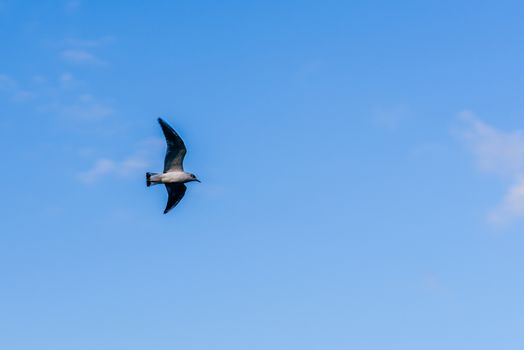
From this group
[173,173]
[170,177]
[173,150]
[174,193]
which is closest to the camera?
[173,150]

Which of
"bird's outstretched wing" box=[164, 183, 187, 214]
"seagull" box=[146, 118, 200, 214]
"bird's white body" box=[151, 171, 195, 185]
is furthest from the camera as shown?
"bird's outstretched wing" box=[164, 183, 187, 214]

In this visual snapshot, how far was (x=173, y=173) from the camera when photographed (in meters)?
79.7

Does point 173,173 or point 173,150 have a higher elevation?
point 173,150

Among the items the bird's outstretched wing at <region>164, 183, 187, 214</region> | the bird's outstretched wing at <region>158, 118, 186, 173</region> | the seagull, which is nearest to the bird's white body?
the seagull

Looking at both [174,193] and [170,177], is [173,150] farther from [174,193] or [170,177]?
[174,193]

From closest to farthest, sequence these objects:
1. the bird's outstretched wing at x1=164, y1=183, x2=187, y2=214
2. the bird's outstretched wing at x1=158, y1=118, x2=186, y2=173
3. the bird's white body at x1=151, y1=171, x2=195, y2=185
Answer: the bird's outstretched wing at x1=158, y1=118, x2=186, y2=173 < the bird's white body at x1=151, y1=171, x2=195, y2=185 < the bird's outstretched wing at x1=164, y1=183, x2=187, y2=214

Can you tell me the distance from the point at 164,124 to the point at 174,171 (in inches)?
167

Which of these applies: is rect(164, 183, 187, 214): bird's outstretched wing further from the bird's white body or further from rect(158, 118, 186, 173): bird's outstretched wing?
rect(158, 118, 186, 173): bird's outstretched wing

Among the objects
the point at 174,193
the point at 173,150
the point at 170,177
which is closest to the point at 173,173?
the point at 170,177

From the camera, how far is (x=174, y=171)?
80.1m

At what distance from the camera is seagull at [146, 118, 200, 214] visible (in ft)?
258

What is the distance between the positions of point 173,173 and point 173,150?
190 centimetres

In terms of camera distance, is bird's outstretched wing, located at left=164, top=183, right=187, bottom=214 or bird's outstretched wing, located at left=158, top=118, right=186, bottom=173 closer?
bird's outstretched wing, located at left=158, top=118, right=186, bottom=173

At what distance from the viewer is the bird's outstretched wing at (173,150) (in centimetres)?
7812
